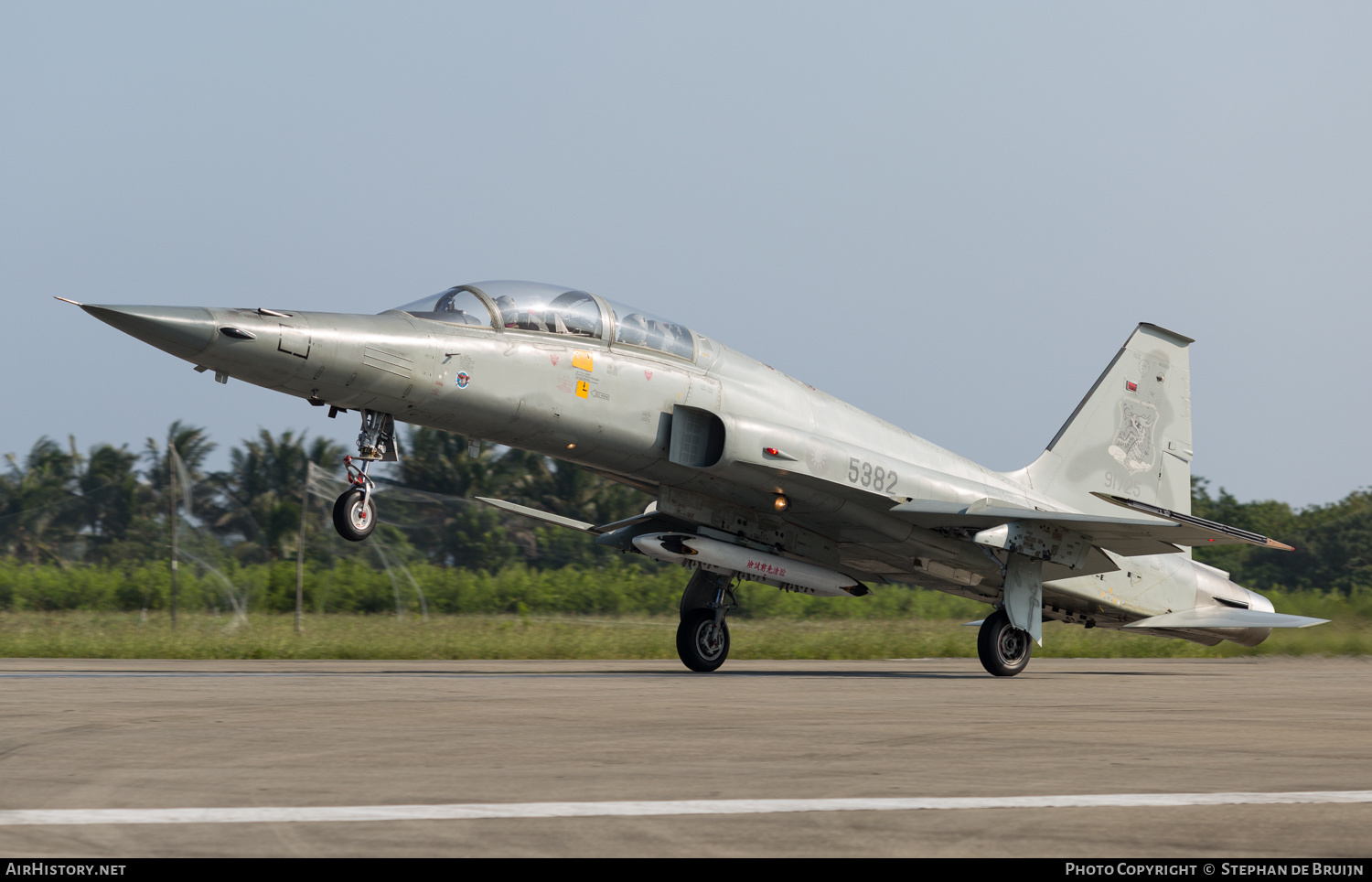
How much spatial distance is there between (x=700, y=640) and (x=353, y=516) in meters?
4.86

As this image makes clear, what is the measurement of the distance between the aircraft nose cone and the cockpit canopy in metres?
2.16

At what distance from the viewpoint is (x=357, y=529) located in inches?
420

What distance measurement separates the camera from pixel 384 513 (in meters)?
26.3

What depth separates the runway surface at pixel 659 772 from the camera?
374 cm

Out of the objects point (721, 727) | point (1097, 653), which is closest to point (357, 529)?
point (721, 727)

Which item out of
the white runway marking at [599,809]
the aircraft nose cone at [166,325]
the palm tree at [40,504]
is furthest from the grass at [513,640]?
the white runway marking at [599,809]

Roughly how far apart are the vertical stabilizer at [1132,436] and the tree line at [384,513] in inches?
373

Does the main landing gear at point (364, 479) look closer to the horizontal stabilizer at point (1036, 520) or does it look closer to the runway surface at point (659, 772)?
the runway surface at point (659, 772)

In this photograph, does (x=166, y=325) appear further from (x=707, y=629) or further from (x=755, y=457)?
(x=707, y=629)

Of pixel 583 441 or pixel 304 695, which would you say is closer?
pixel 304 695

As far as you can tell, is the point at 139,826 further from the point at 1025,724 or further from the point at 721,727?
the point at 1025,724

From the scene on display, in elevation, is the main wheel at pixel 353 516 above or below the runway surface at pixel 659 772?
above

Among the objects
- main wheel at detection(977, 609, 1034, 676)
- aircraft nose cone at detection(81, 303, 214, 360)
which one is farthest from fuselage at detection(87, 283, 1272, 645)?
main wheel at detection(977, 609, 1034, 676)
